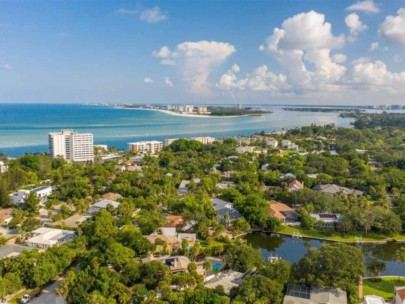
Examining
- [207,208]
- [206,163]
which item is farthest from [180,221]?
[206,163]

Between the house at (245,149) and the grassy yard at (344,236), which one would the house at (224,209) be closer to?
the grassy yard at (344,236)

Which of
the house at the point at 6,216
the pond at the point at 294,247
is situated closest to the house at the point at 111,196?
the house at the point at 6,216

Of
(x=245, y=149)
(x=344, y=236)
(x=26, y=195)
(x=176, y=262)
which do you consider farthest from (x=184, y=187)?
(x=245, y=149)

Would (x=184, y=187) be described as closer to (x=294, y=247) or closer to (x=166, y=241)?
(x=166, y=241)

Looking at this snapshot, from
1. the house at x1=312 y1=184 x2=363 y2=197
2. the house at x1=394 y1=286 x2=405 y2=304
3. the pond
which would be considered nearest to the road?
the pond

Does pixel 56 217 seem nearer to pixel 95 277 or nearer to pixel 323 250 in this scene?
pixel 95 277

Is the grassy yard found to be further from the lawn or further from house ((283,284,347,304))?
house ((283,284,347,304))
